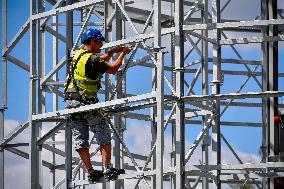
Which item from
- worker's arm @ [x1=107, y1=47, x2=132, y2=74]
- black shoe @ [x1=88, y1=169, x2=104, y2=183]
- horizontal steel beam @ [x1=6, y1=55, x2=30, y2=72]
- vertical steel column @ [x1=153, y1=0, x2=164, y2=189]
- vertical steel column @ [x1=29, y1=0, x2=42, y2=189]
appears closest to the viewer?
vertical steel column @ [x1=153, y1=0, x2=164, y2=189]

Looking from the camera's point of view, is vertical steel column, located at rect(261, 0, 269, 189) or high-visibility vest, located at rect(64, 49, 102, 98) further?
vertical steel column, located at rect(261, 0, 269, 189)

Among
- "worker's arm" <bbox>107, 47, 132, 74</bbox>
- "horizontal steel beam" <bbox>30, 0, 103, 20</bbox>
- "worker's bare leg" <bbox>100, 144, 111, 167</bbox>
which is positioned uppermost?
"horizontal steel beam" <bbox>30, 0, 103, 20</bbox>

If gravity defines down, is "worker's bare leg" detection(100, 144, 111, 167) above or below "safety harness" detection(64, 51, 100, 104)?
below

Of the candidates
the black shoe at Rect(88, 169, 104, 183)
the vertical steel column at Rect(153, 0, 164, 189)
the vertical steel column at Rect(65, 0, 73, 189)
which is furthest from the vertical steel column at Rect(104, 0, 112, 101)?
the vertical steel column at Rect(153, 0, 164, 189)

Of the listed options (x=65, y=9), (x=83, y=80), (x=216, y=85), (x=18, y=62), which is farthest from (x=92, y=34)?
(x=18, y=62)

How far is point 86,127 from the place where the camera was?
1398cm

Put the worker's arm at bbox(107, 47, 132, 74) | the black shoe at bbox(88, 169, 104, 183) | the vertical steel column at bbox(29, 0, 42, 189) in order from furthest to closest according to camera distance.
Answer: the vertical steel column at bbox(29, 0, 42, 189), the black shoe at bbox(88, 169, 104, 183), the worker's arm at bbox(107, 47, 132, 74)

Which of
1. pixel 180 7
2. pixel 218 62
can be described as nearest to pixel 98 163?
pixel 218 62

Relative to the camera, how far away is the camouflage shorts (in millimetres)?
13680

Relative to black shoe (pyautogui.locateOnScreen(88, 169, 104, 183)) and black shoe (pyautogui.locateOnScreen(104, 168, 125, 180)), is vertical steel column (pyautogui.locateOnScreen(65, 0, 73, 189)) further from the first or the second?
black shoe (pyautogui.locateOnScreen(104, 168, 125, 180))

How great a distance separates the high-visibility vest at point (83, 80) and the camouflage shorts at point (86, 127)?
0.23m

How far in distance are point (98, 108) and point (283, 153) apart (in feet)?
11.4

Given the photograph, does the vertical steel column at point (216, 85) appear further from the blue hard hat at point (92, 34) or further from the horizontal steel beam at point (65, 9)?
the blue hard hat at point (92, 34)

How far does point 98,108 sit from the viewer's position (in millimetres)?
13523
